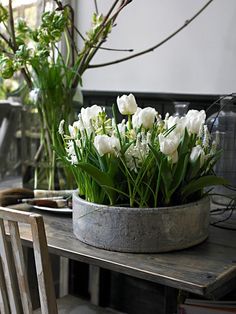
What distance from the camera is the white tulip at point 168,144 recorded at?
1114mm

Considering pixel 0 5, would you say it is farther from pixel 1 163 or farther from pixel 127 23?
pixel 1 163

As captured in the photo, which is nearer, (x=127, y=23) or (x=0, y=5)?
(x=0, y=5)

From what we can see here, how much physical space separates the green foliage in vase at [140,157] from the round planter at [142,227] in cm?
4

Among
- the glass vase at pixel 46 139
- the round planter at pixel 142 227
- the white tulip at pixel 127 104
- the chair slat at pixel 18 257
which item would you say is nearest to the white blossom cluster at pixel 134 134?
the white tulip at pixel 127 104

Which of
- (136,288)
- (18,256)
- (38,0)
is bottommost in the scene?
(136,288)

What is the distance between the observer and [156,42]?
192 cm

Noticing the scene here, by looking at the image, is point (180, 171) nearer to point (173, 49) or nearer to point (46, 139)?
point (46, 139)

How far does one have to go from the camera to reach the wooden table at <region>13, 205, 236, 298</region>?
104cm

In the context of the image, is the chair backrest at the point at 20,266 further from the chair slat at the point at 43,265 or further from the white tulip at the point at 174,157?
the white tulip at the point at 174,157

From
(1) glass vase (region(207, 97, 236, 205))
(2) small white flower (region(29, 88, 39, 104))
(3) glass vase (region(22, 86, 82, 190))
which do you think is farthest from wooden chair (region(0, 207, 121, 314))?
(1) glass vase (region(207, 97, 236, 205))

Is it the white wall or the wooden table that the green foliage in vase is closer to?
the wooden table

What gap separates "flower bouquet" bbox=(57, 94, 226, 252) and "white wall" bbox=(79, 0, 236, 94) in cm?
62

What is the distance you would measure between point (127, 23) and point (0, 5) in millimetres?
552

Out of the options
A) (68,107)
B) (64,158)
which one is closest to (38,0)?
(68,107)
